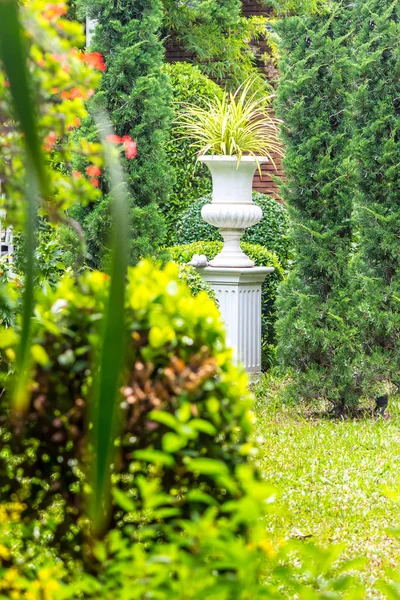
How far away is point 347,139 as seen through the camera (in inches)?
286

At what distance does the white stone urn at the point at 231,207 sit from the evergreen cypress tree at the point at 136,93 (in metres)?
0.92

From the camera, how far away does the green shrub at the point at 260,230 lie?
32.8 ft

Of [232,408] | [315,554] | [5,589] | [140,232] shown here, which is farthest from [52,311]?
[140,232]

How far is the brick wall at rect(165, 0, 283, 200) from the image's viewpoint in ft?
44.7

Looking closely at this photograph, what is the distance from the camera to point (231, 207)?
327 inches

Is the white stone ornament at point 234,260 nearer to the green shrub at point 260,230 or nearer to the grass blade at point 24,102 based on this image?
the green shrub at point 260,230

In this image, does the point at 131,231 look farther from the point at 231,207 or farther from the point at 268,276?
the point at 268,276

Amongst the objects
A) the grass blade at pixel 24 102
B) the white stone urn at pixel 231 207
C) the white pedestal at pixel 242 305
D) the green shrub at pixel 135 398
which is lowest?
the green shrub at pixel 135 398

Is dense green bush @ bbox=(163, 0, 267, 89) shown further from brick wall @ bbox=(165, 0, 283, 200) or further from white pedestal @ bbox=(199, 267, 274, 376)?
white pedestal @ bbox=(199, 267, 274, 376)

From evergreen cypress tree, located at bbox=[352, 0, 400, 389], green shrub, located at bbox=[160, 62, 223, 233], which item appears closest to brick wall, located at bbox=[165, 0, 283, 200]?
green shrub, located at bbox=[160, 62, 223, 233]

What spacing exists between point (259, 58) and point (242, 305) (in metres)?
7.15

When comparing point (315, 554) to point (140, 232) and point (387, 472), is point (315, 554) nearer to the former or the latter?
point (387, 472)

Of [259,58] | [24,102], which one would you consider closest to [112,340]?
[24,102]

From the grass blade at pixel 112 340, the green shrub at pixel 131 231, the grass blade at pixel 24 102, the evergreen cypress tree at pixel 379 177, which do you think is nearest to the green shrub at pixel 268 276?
the evergreen cypress tree at pixel 379 177
